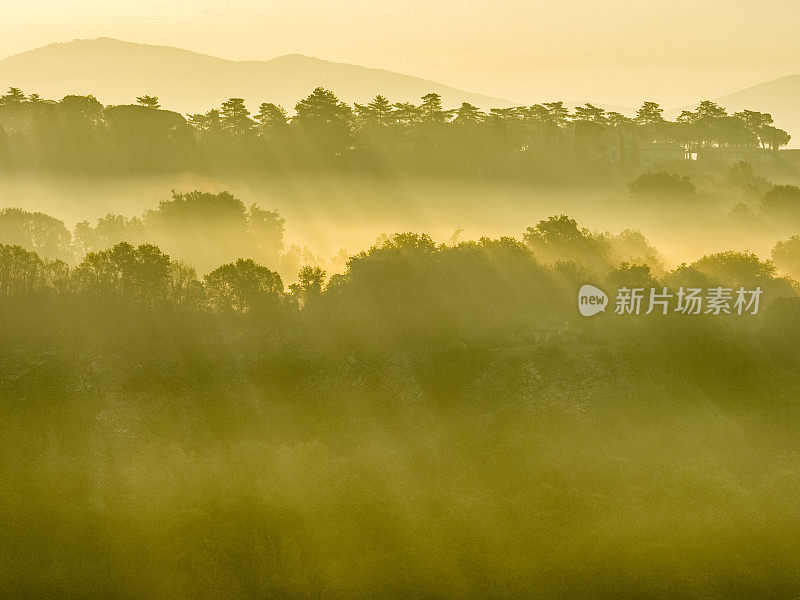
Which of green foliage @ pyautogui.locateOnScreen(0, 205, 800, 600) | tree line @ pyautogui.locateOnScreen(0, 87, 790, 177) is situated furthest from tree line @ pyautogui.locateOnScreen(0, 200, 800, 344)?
tree line @ pyautogui.locateOnScreen(0, 87, 790, 177)

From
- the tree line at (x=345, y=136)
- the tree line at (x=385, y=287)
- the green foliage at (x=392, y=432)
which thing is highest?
the tree line at (x=345, y=136)

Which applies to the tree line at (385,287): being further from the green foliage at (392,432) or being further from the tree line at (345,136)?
the tree line at (345,136)

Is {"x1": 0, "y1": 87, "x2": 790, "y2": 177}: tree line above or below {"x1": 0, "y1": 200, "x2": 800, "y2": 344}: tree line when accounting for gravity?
above

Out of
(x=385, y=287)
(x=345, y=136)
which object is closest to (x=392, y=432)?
(x=385, y=287)

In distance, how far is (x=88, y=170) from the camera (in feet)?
451

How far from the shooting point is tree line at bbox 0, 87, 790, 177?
468ft

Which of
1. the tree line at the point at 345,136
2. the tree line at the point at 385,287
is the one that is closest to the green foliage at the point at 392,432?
the tree line at the point at 385,287

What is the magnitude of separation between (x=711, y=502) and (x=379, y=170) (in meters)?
106

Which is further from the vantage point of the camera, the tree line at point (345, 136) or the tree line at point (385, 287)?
the tree line at point (345, 136)

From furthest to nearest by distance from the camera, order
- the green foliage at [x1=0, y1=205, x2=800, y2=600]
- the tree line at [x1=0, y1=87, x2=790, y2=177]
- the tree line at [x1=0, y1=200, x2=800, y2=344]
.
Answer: the tree line at [x1=0, y1=87, x2=790, y2=177], the tree line at [x1=0, y1=200, x2=800, y2=344], the green foliage at [x1=0, y1=205, x2=800, y2=600]

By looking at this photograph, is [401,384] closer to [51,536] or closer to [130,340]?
[130,340]

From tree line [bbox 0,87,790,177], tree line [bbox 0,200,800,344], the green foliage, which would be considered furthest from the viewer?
tree line [bbox 0,87,790,177]

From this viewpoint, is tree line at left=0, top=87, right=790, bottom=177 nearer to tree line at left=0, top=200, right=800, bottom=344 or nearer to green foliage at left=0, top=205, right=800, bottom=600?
tree line at left=0, top=200, right=800, bottom=344

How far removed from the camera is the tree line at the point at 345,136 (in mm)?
142625
